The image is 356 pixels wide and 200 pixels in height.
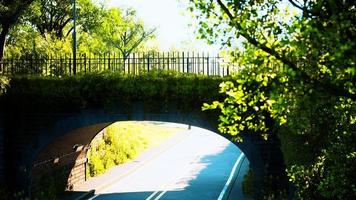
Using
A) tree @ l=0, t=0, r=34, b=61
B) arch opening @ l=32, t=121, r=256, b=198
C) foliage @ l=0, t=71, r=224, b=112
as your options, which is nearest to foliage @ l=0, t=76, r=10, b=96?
foliage @ l=0, t=71, r=224, b=112

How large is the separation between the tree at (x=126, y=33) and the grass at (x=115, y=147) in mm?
24615

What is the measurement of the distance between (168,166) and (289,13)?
74.1 ft

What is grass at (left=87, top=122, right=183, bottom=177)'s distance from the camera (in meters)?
24.9

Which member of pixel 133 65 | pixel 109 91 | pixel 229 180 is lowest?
pixel 229 180

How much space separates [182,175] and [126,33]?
43.0 metres

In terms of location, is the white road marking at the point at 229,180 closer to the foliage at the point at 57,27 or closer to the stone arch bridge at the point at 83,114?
the stone arch bridge at the point at 83,114

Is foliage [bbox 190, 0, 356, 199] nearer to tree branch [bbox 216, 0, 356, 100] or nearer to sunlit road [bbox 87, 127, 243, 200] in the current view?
tree branch [bbox 216, 0, 356, 100]

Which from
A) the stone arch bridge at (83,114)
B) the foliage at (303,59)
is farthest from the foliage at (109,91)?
the foliage at (303,59)

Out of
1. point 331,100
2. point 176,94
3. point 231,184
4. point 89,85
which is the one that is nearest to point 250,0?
point 331,100

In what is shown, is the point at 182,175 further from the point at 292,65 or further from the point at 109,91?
the point at 292,65

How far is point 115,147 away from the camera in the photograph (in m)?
28.9

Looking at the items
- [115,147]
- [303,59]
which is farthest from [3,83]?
[115,147]

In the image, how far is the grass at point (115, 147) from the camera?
24938mm

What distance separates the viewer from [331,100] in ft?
23.3
